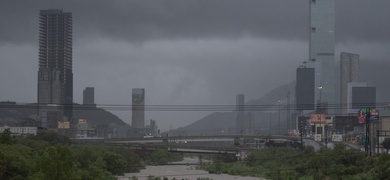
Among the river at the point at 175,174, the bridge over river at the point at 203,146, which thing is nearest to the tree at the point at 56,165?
the river at the point at 175,174

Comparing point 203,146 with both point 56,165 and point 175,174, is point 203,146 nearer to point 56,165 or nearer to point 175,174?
point 175,174

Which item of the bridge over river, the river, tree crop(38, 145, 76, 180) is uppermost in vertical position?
tree crop(38, 145, 76, 180)

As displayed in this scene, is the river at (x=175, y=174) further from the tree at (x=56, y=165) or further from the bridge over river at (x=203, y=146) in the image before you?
the tree at (x=56, y=165)

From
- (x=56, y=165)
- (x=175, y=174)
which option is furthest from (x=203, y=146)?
(x=56, y=165)

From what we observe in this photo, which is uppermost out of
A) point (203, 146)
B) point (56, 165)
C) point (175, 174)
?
point (56, 165)

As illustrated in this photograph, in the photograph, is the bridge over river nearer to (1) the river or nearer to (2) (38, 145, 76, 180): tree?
(1) the river

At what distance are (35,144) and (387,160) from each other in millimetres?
50421

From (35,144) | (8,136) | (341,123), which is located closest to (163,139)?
(341,123)

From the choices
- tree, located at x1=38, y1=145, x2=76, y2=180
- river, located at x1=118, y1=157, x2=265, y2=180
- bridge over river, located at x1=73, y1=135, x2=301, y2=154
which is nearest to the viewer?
tree, located at x1=38, y1=145, x2=76, y2=180

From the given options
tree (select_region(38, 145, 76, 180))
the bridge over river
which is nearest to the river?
the bridge over river

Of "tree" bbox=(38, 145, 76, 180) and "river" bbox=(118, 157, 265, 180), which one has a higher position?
"tree" bbox=(38, 145, 76, 180)

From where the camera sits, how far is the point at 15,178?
5697 cm

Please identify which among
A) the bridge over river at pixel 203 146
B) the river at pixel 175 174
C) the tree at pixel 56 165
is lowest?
the river at pixel 175 174

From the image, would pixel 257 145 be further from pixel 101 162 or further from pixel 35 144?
pixel 35 144
